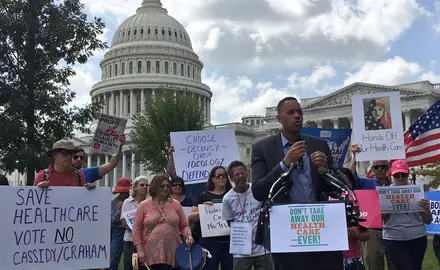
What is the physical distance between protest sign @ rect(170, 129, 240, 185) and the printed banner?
3.61 m

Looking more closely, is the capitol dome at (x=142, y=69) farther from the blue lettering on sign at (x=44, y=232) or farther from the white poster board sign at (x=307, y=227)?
the white poster board sign at (x=307, y=227)

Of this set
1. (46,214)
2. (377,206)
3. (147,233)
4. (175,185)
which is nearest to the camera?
(46,214)

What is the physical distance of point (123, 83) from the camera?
9988 cm

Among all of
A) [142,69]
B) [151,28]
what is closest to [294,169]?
[142,69]

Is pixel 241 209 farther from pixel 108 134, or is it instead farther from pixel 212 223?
pixel 108 134

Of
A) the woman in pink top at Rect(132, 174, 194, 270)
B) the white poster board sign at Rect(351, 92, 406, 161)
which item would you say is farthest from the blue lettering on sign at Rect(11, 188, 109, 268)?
the white poster board sign at Rect(351, 92, 406, 161)

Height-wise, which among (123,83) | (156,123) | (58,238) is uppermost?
(123,83)

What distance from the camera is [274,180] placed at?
383 cm

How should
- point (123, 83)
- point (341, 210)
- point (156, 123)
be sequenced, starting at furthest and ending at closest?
point (123, 83) < point (156, 123) < point (341, 210)

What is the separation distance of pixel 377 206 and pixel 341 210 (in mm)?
3436

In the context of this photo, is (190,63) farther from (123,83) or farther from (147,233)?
(147,233)

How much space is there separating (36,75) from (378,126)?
31.3 ft

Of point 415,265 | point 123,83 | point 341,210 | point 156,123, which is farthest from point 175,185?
point 123,83

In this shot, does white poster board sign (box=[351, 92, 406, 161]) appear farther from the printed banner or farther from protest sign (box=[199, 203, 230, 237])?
protest sign (box=[199, 203, 230, 237])
